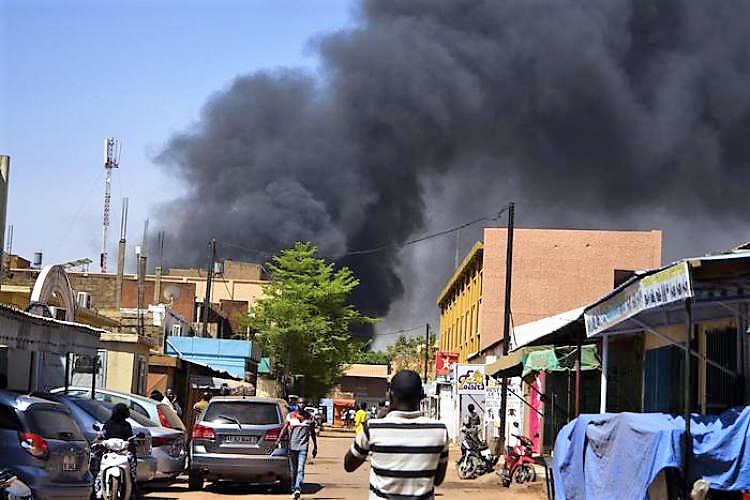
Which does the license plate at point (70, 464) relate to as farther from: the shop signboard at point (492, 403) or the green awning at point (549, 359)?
the shop signboard at point (492, 403)

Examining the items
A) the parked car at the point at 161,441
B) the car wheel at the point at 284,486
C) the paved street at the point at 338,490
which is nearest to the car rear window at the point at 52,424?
the parked car at the point at 161,441

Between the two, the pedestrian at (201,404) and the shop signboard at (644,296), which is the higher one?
the shop signboard at (644,296)

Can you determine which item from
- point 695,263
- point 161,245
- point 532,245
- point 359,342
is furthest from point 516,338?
point 161,245

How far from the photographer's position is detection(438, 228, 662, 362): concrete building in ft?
163

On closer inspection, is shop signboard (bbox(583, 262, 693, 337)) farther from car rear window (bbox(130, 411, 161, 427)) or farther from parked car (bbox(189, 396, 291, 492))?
car rear window (bbox(130, 411, 161, 427))

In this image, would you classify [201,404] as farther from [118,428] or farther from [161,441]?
[118,428]

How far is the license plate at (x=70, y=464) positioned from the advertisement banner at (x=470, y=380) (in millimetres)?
24614

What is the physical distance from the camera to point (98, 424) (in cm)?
1549

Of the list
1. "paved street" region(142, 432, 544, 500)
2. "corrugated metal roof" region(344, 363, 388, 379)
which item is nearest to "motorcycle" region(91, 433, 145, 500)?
"paved street" region(142, 432, 544, 500)

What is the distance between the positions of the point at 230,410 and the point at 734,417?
9.82 meters

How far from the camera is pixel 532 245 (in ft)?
166

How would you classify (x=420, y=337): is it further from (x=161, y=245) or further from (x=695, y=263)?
(x=695, y=263)

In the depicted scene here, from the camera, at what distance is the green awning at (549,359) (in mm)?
17984

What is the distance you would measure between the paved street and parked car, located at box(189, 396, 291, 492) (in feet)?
1.09
